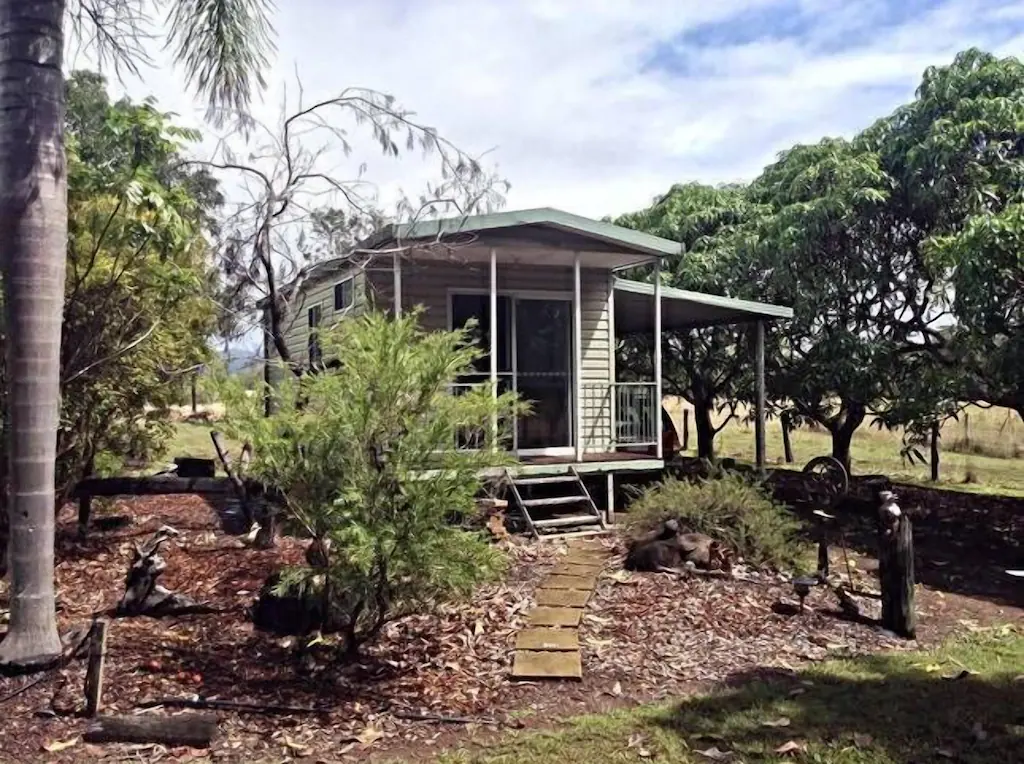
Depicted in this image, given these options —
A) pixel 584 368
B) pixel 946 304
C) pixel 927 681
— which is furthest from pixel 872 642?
pixel 946 304

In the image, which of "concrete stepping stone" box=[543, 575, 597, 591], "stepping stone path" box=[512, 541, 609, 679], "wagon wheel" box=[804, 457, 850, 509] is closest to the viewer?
"stepping stone path" box=[512, 541, 609, 679]

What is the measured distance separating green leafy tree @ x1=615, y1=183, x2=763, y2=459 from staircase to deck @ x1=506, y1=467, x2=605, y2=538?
6.39m

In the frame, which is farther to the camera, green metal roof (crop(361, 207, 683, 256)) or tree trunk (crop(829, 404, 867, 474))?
tree trunk (crop(829, 404, 867, 474))

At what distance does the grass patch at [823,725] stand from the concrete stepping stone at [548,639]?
0.98m

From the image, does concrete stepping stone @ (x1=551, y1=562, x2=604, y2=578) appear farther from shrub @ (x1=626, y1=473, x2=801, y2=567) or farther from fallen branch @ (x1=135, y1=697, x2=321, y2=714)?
→ fallen branch @ (x1=135, y1=697, x2=321, y2=714)

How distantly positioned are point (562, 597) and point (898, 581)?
101 inches

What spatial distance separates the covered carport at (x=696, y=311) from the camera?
11789 mm

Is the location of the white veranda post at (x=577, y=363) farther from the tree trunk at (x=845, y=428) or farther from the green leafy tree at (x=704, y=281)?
the tree trunk at (x=845, y=428)

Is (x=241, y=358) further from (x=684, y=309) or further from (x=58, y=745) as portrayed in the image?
(x=684, y=309)

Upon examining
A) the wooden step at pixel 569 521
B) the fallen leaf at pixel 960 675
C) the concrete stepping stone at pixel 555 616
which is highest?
the wooden step at pixel 569 521

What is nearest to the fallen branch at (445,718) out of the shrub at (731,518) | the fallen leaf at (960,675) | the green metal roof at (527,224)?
the fallen leaf at (960,675)

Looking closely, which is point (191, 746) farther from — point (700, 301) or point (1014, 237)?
point (700, 301)

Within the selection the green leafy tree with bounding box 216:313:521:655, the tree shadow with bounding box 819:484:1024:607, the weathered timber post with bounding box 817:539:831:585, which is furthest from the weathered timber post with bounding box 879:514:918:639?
the green leafy tree with bounding box 216:313:521:655

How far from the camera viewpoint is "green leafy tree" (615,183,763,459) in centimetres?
1558
